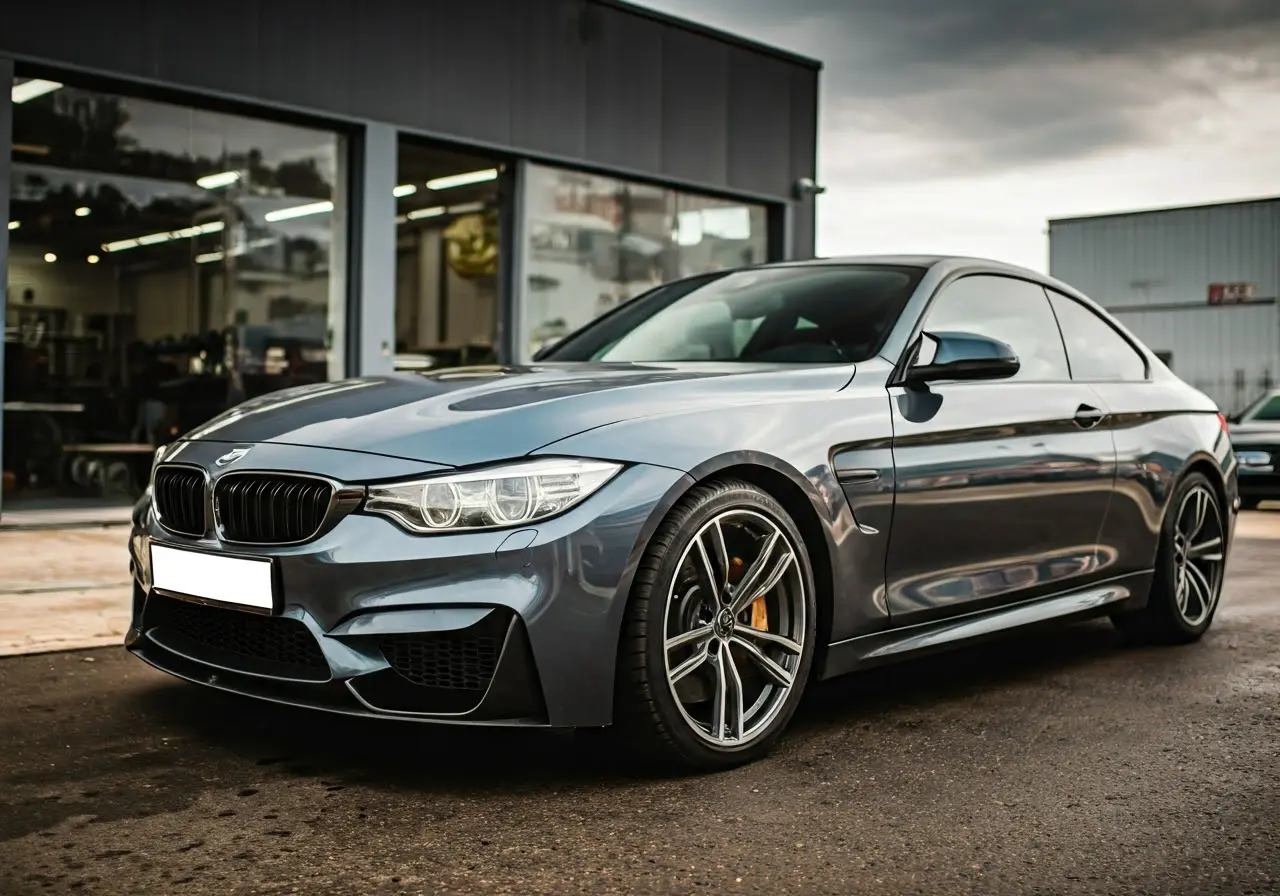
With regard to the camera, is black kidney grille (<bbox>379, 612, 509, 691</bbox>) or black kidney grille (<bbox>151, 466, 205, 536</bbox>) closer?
black kidney grille (<bbox>379, 612, 509, 691</bbox>)

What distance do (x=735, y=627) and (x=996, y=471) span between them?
4.02ft

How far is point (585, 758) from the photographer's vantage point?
11.9 ft

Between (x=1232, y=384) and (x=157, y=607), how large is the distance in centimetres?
3225

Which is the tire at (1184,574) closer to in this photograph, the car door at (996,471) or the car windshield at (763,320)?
the car door at (996,471)

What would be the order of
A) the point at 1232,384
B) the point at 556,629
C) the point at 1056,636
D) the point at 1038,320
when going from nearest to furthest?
the point at 556,629
the point at 1038,320
the point at 1056,636
the point at 1232,384

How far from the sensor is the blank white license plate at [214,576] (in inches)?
131

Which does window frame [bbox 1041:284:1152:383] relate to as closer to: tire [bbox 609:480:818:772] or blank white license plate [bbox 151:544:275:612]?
tire [bbox 609:480:818:772]

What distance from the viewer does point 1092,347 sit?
17.4 ft

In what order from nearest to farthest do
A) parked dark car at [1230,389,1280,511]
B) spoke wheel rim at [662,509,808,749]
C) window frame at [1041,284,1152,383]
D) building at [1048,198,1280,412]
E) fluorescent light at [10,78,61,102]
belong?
spoke wheel rim at [662,509,808,749] → window frame at [1041,284,1152,383] → fluorescent light at [10,78,61,102] → parked dark car at [1230,389,1280,511] → building at [1048,198,1280,412]

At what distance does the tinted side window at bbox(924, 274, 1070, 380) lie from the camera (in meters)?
4.64

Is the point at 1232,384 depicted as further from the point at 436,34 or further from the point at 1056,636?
the point at 1056,636

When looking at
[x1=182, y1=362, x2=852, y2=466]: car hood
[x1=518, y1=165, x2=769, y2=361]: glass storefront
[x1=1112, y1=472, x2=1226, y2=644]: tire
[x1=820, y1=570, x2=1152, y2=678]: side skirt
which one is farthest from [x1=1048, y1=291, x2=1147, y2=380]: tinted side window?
[x1=518, y1=165, x2=769, y2=361]: glass storefront

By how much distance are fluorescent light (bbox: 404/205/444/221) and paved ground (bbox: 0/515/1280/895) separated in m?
9.13

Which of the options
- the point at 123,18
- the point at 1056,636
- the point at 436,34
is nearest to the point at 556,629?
the point at 1056,636
